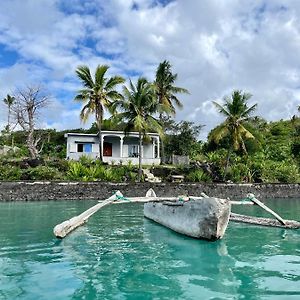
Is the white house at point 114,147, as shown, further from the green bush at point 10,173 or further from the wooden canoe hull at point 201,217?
the wooden canoe hull at point 201,217

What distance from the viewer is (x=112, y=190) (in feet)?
85.0

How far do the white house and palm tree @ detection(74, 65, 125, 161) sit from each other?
2.34m

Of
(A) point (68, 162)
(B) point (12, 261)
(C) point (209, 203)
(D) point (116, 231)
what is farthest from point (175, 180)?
(B) point (12, 261)

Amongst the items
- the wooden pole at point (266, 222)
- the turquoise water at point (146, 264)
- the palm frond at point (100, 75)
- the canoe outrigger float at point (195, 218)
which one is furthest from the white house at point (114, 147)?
the turquoise water at point (146, 264)

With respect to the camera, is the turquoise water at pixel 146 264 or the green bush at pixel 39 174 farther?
the green bush at pixel 39 174

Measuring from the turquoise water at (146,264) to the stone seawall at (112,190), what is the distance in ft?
36.5

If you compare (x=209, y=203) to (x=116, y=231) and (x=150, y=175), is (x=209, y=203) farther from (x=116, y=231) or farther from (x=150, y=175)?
(x=150, y=175)

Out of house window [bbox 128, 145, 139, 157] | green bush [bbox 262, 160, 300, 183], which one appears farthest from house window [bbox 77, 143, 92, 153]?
green bush [bbox 262, 160, 300, 183]

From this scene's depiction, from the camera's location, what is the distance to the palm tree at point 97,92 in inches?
1315

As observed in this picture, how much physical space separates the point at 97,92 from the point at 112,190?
10.9 metres

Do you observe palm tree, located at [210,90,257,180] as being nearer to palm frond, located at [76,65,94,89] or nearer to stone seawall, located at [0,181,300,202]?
stone seawall, located at [0,181,300,202]

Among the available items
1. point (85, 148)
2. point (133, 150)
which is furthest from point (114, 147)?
point (85, 148)

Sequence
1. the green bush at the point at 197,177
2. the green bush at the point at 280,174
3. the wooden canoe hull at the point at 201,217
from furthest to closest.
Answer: the green bush at the point at 280,174
the green bush at the point at 197,177
the wooden canoe hull at the point at 201,217

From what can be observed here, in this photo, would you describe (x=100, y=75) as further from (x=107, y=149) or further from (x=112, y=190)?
(x=112, y=190)
